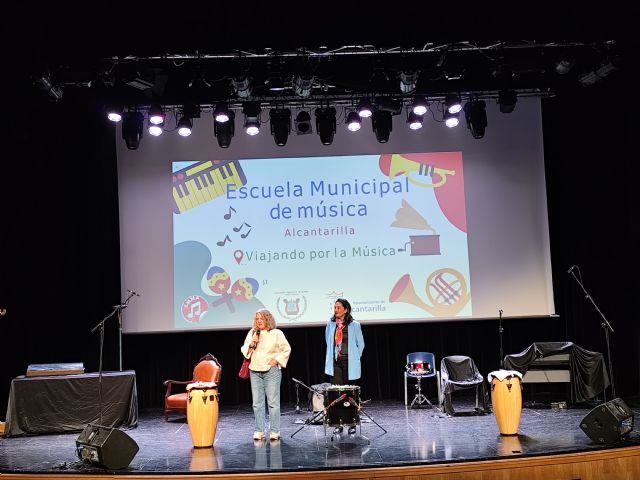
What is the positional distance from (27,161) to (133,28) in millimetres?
3457

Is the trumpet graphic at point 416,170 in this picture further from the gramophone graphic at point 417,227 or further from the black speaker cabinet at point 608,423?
the black speaker cabinet at point 608,423

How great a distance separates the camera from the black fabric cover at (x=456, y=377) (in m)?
8.98

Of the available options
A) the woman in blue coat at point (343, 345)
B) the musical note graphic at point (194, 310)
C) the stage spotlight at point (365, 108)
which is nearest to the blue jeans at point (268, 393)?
the woman in blue coat at point (343, 345)

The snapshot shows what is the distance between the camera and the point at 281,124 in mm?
9469

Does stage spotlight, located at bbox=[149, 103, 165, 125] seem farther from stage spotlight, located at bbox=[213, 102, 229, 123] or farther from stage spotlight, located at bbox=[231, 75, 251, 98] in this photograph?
stage spotlight, located at bbox=[231, 75, 251, 98]

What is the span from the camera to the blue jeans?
742cm

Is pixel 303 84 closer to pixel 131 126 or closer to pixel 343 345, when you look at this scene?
pixel 131 126

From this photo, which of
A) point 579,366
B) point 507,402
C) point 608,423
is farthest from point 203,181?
point 608,423

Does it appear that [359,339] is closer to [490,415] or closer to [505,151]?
[490,415]

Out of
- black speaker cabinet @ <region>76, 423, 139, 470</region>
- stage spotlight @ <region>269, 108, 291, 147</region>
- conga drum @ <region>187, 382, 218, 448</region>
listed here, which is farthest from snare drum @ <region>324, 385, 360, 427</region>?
stage spotlight @ <region>269, 108, 291, 147</region>

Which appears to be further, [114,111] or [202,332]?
[202,332]

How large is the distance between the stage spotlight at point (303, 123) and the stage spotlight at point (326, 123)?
0.55 ft

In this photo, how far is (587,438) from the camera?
6.89 m

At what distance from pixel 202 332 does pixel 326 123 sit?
343cm
